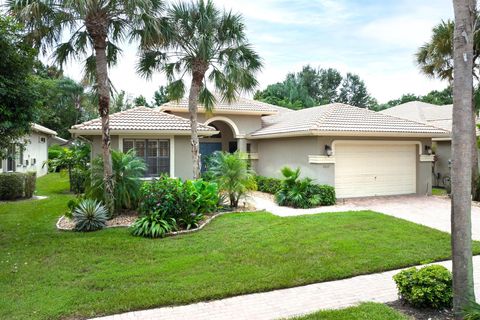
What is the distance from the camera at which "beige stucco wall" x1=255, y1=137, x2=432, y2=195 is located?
15.1 m

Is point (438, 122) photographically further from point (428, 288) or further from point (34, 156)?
point (34, 156)

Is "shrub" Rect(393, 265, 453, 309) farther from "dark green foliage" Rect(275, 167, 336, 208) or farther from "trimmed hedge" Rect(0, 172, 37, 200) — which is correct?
"trimmed hedge" Rect(0, 172, 37, 200)

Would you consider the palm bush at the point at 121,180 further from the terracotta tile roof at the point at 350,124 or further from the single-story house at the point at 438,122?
the single-story house at the point at 438,122

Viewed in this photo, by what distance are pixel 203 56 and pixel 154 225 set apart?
697 centimetres

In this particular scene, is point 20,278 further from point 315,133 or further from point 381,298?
point 315,133

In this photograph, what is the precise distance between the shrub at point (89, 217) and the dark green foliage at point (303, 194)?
7.04 metres

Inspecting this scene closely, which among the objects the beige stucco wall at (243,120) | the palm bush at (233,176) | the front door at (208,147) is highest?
the beige stucco wall at (243,120)

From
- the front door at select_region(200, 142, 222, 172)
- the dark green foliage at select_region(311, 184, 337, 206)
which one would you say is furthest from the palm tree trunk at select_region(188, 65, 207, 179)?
the front door at select_region(200, 142, 222, 172)

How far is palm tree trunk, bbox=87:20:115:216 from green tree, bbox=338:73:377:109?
164 feet

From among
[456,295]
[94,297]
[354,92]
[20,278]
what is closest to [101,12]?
[20,278]

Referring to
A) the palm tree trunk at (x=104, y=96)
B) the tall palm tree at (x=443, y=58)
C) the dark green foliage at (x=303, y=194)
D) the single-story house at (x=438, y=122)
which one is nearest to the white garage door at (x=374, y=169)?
the dark green foliage at (x=303, y=194)

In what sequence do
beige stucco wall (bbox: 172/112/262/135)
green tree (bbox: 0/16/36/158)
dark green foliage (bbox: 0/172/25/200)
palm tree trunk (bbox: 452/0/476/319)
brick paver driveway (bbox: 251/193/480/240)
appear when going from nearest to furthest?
1. palm tree trunk (bbox: 452/0/476/319)
2. green tree (bbox: 0/16/36/158)
3. brick paver driveway (bbox: 251/193/480/240)
4. dark green foliage (bbox: 0/172/25/200)
5. beige stucco wall (bbox: 172/112/262/135)

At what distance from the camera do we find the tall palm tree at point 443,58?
15.3 metres

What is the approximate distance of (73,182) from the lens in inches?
714
